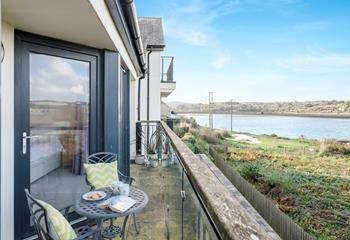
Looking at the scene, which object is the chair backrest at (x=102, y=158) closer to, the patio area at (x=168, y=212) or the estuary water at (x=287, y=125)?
the patio area at (x=168, y=212)

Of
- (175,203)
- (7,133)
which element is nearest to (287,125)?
(175,203)

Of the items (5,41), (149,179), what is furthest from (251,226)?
(149,179)

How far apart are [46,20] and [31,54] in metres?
0.53

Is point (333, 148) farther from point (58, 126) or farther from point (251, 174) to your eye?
point (58, 126)

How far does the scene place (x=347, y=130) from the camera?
51.4ft

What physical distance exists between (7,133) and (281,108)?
2304 cm

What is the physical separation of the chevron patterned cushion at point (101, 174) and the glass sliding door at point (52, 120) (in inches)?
14.4

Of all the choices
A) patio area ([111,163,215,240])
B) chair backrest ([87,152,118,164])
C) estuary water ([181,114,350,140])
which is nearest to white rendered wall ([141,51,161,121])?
patio area ([111,163,215,240])

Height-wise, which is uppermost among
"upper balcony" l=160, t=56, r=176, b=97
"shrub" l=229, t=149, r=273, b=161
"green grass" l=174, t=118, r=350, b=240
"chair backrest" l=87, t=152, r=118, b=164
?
"upper balcony" l=160, t=56, r=176, b=97

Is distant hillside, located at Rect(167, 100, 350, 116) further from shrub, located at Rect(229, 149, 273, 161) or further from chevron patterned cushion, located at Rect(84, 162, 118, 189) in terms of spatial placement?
chevron patterned cushion, located at Rect(84, 162, 118, 189)

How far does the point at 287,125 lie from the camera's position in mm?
22344

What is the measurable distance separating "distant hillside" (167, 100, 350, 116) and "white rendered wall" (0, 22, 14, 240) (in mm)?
16072

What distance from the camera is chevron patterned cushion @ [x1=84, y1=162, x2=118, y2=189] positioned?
3.02 m

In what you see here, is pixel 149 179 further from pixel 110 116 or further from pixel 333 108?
pixel 333 108
